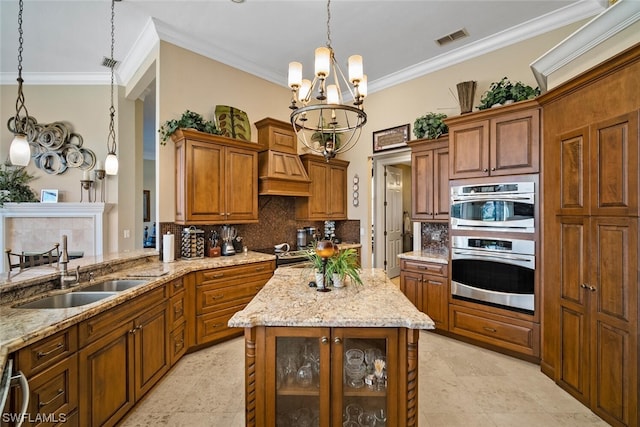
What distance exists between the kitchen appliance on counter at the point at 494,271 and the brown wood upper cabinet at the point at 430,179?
56 centimetres

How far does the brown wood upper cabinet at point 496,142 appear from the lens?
2863 millimetres

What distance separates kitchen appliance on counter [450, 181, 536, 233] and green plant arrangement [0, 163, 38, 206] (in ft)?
19.7

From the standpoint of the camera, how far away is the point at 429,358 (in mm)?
3012

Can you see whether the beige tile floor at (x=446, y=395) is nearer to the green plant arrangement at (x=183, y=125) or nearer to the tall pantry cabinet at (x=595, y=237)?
the tall pantry cabinet at (x=595, y=237)

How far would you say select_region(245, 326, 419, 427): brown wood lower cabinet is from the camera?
1.56 m

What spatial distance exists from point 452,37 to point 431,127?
1120mm

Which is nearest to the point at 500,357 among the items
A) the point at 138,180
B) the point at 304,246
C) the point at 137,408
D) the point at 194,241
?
the point at 304,246

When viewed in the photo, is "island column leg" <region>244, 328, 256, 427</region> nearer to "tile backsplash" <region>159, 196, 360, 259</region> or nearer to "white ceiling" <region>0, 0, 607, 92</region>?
"tile backsplash" <region>159, 196, 360, 259</region>

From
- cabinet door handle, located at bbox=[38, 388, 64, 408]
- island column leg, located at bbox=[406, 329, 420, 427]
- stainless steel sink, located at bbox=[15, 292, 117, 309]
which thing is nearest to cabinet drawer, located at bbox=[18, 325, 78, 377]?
cabinet door handle, located at bbox=[38, 388, 64, 408]

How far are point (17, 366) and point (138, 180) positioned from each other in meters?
4.14

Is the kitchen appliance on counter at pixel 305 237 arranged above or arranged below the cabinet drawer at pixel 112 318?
above

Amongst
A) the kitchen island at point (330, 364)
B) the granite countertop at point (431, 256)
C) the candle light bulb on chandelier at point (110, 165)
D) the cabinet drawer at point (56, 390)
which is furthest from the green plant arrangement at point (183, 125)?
the granite countertop at point (431, 256)

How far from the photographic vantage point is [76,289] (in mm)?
2207

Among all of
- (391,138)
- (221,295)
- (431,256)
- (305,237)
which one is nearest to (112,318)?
(221,295)
